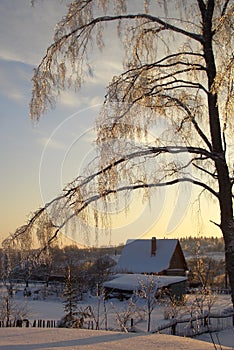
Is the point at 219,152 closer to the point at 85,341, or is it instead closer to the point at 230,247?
the point at 230,247

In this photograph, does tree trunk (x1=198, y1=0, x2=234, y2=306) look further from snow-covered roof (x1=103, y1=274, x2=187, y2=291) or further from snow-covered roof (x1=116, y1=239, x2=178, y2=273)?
snow-covered roof (x1=116, y1=239, x2=178, y2=273)

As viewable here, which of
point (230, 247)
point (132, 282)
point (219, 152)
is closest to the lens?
point (230, 247)

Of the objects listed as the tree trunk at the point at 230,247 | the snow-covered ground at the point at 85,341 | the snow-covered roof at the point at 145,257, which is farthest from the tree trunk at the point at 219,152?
the snow-covered roof at the point at 145,257

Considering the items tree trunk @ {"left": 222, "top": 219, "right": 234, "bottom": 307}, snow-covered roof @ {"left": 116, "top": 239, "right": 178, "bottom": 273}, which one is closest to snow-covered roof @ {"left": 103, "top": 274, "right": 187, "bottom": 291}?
snow-covered roof @ {"left": 116, "top": 239, "right": 178, "bottom": 273}

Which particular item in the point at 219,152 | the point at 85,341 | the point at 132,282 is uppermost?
the point at 219,152

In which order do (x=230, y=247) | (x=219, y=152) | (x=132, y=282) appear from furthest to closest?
1. (x=132, y=282)
2. (x=219, y=152)
3. (x=230, y=247)

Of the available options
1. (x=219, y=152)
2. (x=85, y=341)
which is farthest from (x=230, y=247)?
(x=85, y=341)

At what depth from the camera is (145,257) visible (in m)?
37.7

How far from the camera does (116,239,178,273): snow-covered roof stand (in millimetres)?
36031

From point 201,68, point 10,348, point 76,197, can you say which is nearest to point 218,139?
point 201,68

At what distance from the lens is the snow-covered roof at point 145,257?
36031 millimetres

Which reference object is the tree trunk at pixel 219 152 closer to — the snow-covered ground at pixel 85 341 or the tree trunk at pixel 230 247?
the tree trunk at pixel 230 247

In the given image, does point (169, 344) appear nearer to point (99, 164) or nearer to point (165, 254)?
point (99, 164)

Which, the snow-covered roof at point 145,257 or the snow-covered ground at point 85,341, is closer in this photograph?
the snow-covered ground at point 85,341
